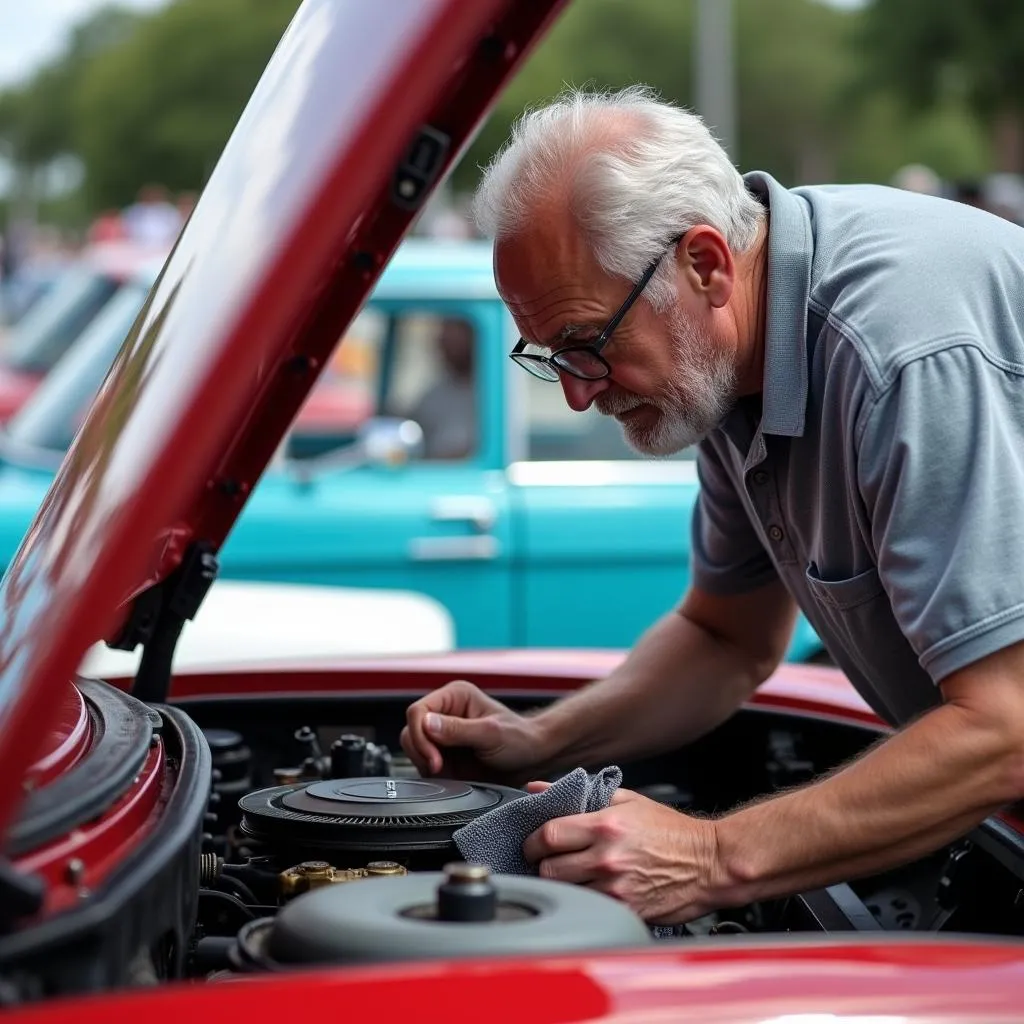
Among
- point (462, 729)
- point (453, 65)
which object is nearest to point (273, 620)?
point (462, 729)

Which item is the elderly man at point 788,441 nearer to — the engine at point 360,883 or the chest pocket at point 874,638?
the chest pocket at point 874,638

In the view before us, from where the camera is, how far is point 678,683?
2.66 m

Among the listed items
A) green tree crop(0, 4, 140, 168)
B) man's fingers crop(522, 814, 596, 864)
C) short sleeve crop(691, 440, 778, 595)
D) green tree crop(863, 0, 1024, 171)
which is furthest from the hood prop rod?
green tree crop(0, 4, 140, 168)

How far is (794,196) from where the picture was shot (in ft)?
7.34

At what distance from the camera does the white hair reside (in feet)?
6.72

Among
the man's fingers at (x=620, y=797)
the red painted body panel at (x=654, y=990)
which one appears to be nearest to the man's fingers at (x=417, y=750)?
the man's fingers at (x=620, y=797)

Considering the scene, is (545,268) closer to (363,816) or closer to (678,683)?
(363,816)

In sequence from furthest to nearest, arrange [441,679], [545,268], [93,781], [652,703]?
[441,679], [652,703], [545,268], [93,781]

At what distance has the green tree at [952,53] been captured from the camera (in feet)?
104

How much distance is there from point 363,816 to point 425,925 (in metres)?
0.60

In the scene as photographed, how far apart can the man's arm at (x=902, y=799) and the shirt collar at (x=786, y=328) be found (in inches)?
18.4

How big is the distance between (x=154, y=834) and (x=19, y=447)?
4.13 m

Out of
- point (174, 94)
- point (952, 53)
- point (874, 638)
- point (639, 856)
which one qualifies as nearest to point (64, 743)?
point (639, 856)

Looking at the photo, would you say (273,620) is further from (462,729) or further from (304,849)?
(304,849)
